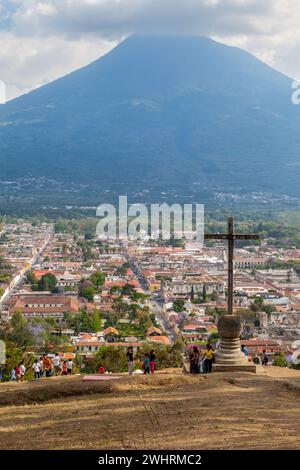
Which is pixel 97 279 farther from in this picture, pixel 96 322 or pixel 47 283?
pixel 96 322

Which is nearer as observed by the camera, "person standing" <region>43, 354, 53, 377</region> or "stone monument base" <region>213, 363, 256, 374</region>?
"stone monument base" <region>213, 363, 256, 374</region>

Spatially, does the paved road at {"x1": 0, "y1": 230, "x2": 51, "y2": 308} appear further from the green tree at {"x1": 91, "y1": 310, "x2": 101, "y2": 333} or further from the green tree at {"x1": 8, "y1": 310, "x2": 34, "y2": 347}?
the green tree at {"x1": 8, "y1": 310, "x2": 34, "y2": 347}

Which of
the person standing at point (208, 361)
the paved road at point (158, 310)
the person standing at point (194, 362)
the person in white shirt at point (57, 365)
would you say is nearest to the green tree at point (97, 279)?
the paved road at point (158, 310)

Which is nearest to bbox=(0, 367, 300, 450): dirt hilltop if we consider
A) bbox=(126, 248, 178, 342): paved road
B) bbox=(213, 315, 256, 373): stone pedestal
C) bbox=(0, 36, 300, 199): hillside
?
bbox=(213, 315, 256, 373): stone pedestal

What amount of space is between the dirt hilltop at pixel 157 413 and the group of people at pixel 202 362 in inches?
25.8

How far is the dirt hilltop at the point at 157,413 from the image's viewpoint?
6.93 m

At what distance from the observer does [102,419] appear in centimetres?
791

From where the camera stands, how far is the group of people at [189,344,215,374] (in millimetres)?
11195

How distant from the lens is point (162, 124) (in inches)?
6457

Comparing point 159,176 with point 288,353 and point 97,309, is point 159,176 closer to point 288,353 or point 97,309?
point 97,309

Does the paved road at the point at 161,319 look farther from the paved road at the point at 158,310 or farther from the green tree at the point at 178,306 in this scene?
the green tree at the point at 178,306

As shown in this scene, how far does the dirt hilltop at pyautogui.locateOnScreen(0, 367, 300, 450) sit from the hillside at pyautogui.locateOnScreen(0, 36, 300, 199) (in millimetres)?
112475
